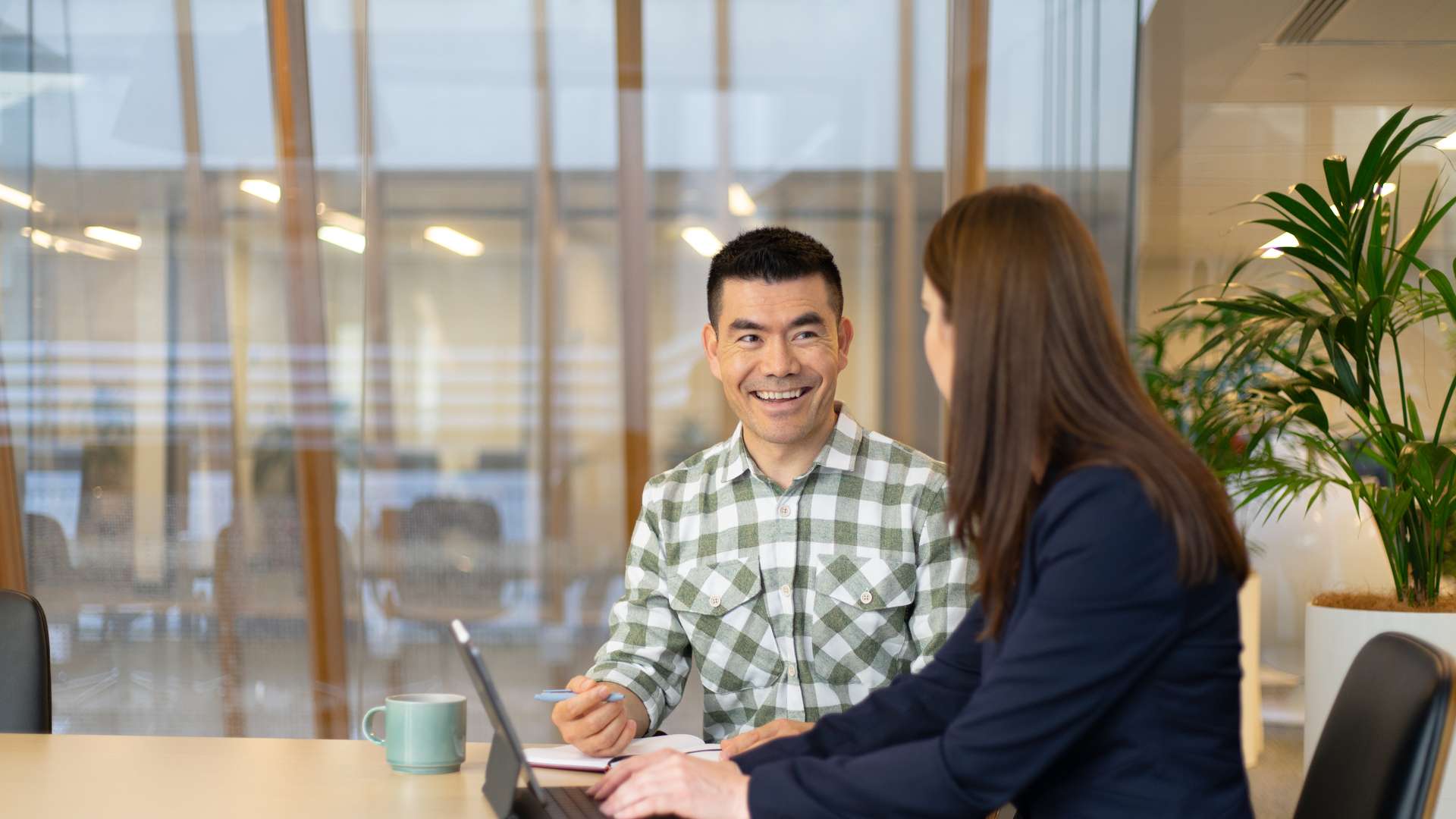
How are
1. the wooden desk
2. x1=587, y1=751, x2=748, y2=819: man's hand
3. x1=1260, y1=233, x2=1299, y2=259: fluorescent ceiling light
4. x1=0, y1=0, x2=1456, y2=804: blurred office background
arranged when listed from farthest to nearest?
1. x1=0, y1=0, x2=1456, y2=804: blurred office background
2. x1=1260, y1=233, x2=1299, y2=259: fluorescent ceiling light
3. the wooden desk
4. x1=587, y1=751, x2=748, y2=819: man's hand

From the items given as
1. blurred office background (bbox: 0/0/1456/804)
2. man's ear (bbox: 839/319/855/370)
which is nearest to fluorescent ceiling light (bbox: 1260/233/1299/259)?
blurred office background (bbox: 0/0/1456/804)

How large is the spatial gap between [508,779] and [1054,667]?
570 mm

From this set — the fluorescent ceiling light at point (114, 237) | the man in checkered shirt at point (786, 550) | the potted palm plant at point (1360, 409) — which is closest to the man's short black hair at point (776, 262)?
the man in checkered shirt at point (786, 550)

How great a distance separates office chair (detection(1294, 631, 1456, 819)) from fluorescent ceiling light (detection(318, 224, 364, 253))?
3.29 meters

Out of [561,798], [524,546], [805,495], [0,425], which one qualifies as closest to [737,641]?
[805,495]

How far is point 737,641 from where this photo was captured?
1.96 meters

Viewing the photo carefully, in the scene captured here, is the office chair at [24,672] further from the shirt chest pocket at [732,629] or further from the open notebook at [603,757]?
the shirt chest pocket at [732,629]

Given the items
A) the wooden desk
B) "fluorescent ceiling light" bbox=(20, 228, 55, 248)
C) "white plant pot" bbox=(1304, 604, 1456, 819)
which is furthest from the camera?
"fluorescent ceiling light" bbox=(20, 228, 55, 248)

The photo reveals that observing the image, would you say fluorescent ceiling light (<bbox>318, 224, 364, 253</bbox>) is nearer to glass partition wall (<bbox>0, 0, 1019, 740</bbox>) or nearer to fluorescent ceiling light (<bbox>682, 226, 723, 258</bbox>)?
glass partition wall (<bbox>0, 0, 1019, 740</bbox>)

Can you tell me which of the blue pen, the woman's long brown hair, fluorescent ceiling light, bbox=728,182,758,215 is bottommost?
the blue pen

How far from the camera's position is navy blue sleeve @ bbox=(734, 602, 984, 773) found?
140 cm

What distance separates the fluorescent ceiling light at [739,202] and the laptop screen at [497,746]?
105 inches

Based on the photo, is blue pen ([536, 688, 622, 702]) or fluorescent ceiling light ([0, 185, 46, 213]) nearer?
blue pen ([536, 688, 622, 702])

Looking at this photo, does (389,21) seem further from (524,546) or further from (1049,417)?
(1049,417)
